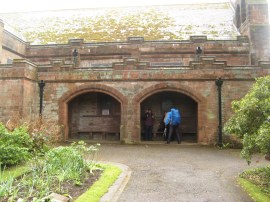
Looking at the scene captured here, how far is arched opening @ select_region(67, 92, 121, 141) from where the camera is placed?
58.8 feet

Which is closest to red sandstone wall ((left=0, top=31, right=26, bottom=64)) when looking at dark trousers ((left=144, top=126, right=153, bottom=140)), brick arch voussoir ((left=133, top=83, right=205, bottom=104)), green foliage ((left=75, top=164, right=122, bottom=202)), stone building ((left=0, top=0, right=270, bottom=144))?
stone building ((left=0, top=0, right=270, bottom=144))

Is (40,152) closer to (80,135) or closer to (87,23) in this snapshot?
(80,135)

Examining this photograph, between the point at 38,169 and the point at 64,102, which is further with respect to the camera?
the point at 64,102

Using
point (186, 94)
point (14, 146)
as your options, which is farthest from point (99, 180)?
point (186, 94)

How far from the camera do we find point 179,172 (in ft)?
29.8

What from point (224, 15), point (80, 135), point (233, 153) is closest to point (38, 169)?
point (233, 153)

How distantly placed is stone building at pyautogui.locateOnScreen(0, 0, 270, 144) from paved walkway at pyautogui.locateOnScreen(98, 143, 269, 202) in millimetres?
2543

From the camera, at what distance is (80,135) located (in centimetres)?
1812

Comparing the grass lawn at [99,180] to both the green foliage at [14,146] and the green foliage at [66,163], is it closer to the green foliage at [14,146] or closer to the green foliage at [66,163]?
the green foliage at [14,146]

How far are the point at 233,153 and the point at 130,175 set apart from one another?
6.42 meters

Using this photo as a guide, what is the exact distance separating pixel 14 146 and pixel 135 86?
7990 millimetres

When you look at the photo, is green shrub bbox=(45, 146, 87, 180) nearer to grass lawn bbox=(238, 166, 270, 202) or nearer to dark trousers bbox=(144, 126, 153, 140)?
grass lawn bbox=(238, 166, 270, 202)

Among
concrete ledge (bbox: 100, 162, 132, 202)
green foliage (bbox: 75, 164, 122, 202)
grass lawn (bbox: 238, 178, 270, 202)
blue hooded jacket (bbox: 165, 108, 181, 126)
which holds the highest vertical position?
blue hooded jacket (bbox: 165, 108, 181, 126)

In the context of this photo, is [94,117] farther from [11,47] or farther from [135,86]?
[11,47]
